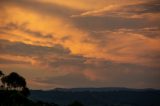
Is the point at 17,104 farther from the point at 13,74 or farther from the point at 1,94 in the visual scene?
the point at 13,74

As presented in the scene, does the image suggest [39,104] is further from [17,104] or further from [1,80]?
[1,80]

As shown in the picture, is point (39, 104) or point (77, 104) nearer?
point (77, 104)

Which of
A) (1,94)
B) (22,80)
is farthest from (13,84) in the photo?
(1,94)

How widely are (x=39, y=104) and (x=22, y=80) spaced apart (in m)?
32.2

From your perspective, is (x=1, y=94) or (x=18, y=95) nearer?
(x=18, y=95)

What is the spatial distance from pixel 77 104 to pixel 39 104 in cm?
1816

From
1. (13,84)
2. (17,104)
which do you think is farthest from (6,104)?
(13,84)

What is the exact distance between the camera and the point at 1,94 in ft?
552

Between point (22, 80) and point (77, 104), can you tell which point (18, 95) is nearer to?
point (77, 104)

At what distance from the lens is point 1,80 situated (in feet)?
649

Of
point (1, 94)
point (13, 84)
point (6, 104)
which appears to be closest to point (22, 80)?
point (13, 84)

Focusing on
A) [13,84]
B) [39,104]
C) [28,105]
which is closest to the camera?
[28,105]

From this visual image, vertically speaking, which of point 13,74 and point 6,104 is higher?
point 13,74

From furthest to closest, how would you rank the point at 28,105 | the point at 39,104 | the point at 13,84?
the point at 13,84 < the point at 39,104 < the point at 28,105
